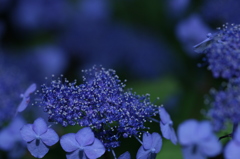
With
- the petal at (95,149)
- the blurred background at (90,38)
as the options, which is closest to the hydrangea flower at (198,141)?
the petal at (95,149)

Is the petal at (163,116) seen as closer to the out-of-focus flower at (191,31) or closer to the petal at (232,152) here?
the petal at (232,152)

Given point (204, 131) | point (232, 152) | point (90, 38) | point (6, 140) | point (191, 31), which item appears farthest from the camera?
point (90, 38)

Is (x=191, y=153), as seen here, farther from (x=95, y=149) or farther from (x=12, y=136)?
(x=12, y=136)

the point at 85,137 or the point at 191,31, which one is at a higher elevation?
the point at 191,31

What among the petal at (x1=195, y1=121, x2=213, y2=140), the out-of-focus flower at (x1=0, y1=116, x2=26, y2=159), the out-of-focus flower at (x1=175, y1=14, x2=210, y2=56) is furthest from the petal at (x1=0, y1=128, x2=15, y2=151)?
the out-of-focus flower at (x1=175, y1=14, x2=210, y2=56)

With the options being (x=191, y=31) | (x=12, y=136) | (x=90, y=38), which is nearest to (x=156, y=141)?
(x=12, y=136)

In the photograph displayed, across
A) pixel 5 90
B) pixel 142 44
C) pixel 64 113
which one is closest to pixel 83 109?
pixel 64 113
